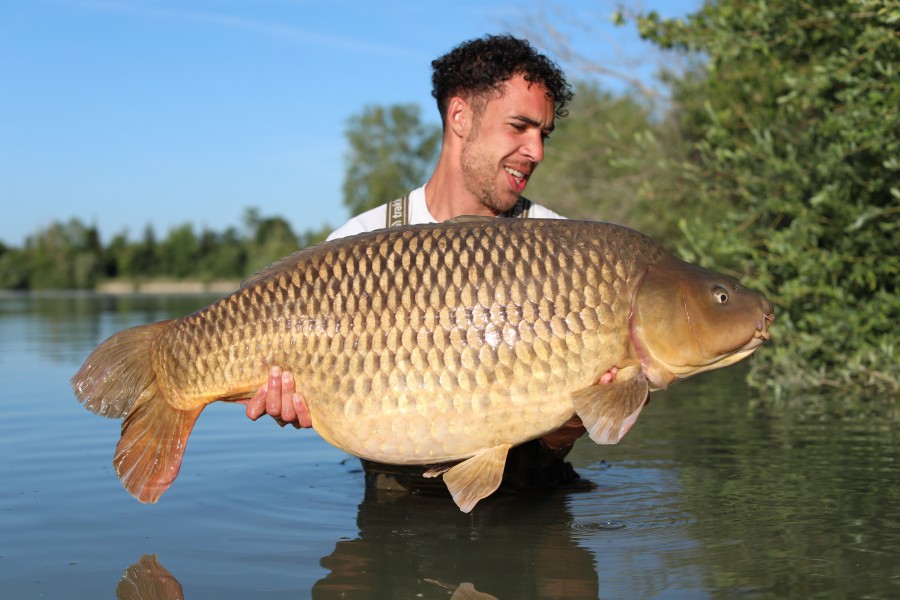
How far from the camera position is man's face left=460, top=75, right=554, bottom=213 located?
3.67m

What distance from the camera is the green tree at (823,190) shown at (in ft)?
17.5

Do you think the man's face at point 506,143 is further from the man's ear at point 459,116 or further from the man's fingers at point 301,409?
the man's fingers at point 301,409

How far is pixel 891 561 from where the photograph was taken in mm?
2693

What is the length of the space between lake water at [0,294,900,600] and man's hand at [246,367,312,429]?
428 mm

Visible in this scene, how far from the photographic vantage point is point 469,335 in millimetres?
2594

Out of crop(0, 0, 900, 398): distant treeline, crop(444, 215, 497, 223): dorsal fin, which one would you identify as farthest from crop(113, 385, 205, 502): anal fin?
crop(0, 0, 900, 398): distant treeline

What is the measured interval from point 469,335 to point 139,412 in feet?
3.39

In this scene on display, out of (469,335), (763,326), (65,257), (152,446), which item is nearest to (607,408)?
(469,335)

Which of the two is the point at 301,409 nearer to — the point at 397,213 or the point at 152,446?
the point at 152,446

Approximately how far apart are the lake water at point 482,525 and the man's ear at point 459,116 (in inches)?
54.4

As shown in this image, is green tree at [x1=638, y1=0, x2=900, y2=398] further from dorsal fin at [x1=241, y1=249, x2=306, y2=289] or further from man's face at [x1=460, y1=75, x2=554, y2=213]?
dorsal fin at [x1=241, y1=249, x2=306, y2=289]

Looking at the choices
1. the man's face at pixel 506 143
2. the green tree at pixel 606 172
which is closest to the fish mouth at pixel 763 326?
the man's face at pixel 506 143

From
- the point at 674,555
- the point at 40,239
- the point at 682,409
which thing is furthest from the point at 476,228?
the point at 40,239

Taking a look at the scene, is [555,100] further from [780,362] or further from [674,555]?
[780,362]
